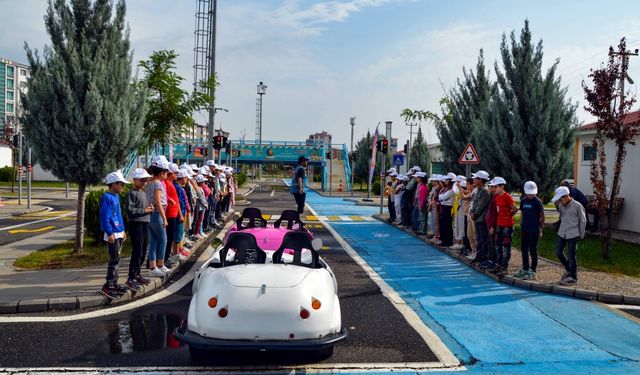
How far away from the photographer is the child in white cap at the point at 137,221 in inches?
324

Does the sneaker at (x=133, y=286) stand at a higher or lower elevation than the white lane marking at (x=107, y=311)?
higher

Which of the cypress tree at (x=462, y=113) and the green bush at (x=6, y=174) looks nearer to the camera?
the cypress tree at (x=462, y=113)

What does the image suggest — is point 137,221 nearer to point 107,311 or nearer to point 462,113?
point 107,311

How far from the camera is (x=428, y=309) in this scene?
25.6 feet

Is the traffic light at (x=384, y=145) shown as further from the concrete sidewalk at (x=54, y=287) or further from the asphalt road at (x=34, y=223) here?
the concrete sidewalk at (x=54, y=287)

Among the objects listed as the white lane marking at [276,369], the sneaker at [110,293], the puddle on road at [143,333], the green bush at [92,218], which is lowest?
the puddle on road at [143,333]

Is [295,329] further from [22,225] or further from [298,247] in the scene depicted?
[22,225]

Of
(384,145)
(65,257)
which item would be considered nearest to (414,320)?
(65,257)

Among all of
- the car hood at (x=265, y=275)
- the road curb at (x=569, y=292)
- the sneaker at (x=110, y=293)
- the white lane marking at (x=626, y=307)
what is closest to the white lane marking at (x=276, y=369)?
the car hood at (x=265, y=275)

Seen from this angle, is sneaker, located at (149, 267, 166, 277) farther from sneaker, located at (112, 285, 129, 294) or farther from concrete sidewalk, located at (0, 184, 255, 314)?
sneaker, located at (112, 285, 129, 294)

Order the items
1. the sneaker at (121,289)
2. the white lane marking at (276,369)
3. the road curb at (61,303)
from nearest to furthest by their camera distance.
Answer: the white lane marking at (276,369) < the road curb at (61,303) < the sneaker at (121,289)

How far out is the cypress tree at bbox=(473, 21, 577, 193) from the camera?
17219 mm

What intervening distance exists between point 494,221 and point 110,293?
6.83 m

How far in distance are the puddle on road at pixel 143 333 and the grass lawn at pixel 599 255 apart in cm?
869
